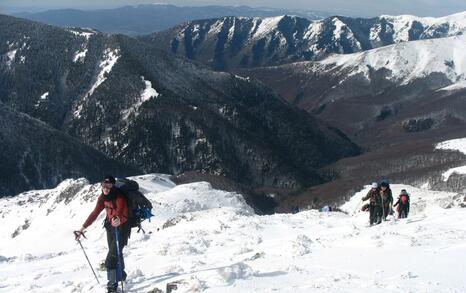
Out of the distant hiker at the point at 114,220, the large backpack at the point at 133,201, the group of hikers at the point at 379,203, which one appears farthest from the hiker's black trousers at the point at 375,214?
the distant hiker at the point at 114,220

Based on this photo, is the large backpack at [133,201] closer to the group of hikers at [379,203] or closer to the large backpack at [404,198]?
the group of hikers at [379,203]

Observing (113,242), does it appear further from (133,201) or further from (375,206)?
(375,206)

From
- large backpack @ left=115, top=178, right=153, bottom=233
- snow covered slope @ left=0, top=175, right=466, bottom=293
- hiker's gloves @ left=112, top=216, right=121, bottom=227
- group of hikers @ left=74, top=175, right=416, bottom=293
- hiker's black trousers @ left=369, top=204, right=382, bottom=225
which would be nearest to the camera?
snow covered slope @ left=0, top=175, right=466, bottom=293

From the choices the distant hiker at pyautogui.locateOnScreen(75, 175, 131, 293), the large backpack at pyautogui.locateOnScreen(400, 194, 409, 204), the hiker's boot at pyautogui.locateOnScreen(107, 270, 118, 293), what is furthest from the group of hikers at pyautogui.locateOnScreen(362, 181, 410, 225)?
the hiker's boot at pyautogui.locateOnScreen(107, 270, 118, 293)

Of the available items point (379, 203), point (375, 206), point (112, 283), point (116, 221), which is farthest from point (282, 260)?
point (379, 203)

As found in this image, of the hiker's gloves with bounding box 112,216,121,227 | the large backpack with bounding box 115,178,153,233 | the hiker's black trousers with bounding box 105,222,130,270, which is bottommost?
the hiker's black trousers with bounding box 105,222,130,270

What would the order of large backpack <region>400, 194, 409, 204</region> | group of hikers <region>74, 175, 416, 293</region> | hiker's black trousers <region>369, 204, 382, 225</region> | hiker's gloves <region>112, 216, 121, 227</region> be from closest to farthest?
hiker's gloves <region>112, 216, 121, 227</region> < group of hikers <region>74, 175, 416, 293</region> < hiker's black trousers <region>369, 204, 382, 225</region> < large backpack <region>400, 194, 409, 204</region>

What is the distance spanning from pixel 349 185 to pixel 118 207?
151 meters

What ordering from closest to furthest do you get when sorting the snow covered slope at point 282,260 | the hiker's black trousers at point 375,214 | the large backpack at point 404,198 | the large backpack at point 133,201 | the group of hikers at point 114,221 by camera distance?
the snow covered slope at point 282,260, the group of hikers at point 114,221, the large backpack at point 133,201, the hiker's black trousers at point 375,214, the large backpack at point 404,198

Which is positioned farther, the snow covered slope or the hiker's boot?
the hiker's boot

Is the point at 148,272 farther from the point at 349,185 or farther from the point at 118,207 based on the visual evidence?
the point at 349,185

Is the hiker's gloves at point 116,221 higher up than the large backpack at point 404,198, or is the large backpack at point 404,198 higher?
the hiker's gloves at point 116,221

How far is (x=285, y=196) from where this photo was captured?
584ft

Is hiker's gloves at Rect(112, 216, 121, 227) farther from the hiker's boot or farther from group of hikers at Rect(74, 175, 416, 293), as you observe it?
the hiker's boot
